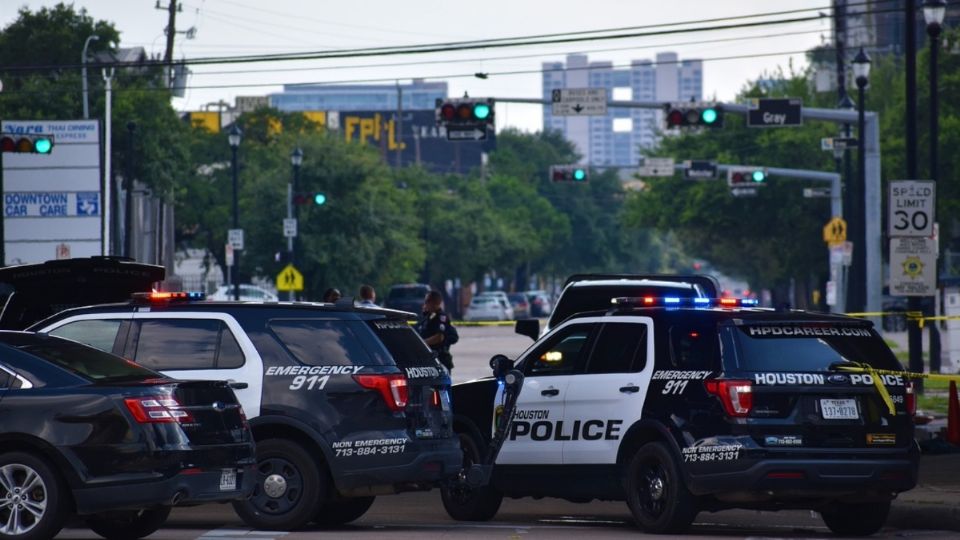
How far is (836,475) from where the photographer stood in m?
12.9

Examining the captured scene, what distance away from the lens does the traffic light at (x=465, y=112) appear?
117ft

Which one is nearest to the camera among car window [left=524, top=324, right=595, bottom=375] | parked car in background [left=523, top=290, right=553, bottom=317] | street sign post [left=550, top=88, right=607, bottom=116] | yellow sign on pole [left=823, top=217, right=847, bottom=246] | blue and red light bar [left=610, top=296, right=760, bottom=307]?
blue and red light bar [left=610, top=296, right=760, bottom=307]

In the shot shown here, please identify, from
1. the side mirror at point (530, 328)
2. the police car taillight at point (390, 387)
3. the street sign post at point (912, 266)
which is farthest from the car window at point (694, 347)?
the street sign post at point (912, 266)

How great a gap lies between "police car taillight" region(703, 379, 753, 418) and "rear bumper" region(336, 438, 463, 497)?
215 cm

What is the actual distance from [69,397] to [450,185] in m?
104

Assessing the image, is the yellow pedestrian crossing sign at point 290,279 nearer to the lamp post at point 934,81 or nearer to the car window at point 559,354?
Answer: the lamp post at point 934,81

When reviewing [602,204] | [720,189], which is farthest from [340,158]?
[602,204]

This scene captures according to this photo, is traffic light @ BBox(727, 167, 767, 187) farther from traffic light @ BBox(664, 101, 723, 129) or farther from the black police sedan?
the black police sedan

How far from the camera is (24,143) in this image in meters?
35.1

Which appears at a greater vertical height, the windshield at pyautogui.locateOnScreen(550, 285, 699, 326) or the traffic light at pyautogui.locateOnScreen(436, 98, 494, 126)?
the traffic light at pyautogui.locateOnScreen(436, 98, 494, 126)

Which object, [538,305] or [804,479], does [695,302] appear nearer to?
[804,479]

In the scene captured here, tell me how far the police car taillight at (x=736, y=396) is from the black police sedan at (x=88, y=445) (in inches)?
147

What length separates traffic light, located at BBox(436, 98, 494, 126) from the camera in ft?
117

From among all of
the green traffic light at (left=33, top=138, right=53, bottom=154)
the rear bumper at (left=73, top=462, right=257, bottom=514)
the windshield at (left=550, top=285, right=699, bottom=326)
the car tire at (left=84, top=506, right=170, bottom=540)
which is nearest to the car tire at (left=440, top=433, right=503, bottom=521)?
the car tire at (left=84, top=506, right=170, bottom=540)
